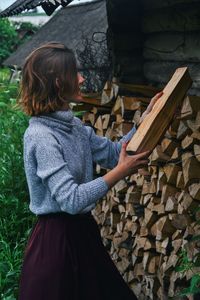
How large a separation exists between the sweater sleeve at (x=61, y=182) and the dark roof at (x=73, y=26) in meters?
6.62

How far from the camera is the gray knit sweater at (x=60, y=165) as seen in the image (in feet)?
7.20

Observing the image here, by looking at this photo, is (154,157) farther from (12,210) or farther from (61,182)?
(12,210)

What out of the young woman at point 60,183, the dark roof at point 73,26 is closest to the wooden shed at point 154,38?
the young woman at point 60,183

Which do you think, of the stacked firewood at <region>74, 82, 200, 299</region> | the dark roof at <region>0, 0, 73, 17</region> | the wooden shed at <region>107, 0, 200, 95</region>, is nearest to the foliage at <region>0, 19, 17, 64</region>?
the wooden shed at <region>107, 0, 200, 95</region>

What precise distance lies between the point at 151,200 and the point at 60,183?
136 cm

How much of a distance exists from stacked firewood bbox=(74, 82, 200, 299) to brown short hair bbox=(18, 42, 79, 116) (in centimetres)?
86

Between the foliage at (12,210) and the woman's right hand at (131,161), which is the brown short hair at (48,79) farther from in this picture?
the foliage at (12,210)

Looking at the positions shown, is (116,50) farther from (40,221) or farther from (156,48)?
(40,221)

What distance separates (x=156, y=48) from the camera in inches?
165

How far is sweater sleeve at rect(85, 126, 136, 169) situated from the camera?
2.59m

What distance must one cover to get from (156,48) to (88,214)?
1.99 m

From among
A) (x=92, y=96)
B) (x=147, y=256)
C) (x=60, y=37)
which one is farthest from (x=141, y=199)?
(x=60, y=37)

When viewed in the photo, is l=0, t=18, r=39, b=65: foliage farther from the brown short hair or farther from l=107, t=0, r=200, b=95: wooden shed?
the brown short hair

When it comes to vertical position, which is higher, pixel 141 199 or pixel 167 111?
pixel 167 111
